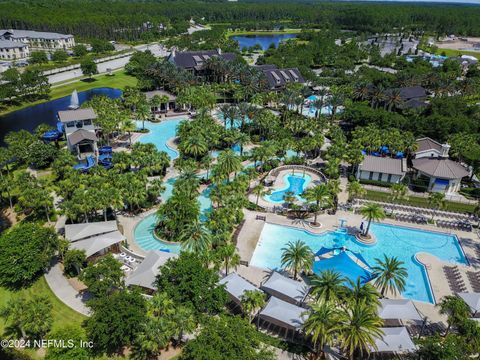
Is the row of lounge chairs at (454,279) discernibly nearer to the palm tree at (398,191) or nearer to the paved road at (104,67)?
the palm tree at (398,191)

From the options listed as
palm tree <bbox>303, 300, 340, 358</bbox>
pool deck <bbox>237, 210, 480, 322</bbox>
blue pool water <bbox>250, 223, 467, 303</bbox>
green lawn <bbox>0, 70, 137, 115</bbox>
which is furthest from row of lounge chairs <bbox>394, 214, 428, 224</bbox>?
green lawn <bbox>0, 70, 137, 115</bbox>

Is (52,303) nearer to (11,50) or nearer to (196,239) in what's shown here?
(196,239)

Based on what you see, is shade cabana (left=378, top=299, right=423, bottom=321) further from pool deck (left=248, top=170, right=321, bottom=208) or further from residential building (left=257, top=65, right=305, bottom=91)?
residential building (left=257, top=65, right=305, bottom=91)

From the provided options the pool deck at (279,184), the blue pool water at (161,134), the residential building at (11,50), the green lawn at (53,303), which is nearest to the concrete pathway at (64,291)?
the green lawn at (53,303)

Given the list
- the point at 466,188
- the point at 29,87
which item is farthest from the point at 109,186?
the point at 29,87

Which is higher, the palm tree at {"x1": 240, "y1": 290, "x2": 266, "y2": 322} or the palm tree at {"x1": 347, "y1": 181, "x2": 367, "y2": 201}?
the palm tree at {"x1": 240, "y1": 290, "x2": 266, "y2": 322}
